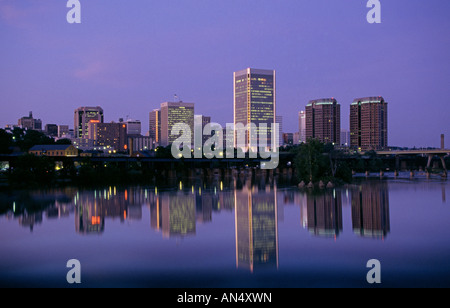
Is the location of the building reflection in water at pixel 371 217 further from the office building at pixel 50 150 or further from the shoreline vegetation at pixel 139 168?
the office building at pixel 50 150

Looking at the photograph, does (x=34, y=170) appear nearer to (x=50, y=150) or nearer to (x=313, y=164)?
(x=313, y=164)

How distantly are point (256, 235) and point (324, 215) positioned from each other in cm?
1261

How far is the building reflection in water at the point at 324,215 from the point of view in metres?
37.1

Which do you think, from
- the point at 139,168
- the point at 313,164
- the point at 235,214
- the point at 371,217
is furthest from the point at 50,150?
the point at 371,217

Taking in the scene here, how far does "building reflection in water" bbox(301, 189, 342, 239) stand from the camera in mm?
37062

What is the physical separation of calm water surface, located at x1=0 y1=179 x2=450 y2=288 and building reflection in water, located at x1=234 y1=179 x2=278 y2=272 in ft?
0.29

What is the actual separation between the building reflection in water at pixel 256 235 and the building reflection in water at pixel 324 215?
3753 mm

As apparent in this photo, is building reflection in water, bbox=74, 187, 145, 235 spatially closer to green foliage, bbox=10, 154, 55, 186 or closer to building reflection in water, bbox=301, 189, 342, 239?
building reflection in water, bbox=301, 189, 342, 239

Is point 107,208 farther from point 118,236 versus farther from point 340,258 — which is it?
point 340,258

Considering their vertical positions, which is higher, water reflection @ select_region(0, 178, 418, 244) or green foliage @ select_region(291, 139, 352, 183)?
green foliage @ select_region(291, 139, 352, 183)

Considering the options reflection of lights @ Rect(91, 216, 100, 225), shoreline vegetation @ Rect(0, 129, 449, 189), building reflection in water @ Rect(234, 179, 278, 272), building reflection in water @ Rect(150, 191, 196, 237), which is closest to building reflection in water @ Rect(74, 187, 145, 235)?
reflection of lights @ Rect(91, 216, 100, 225)
